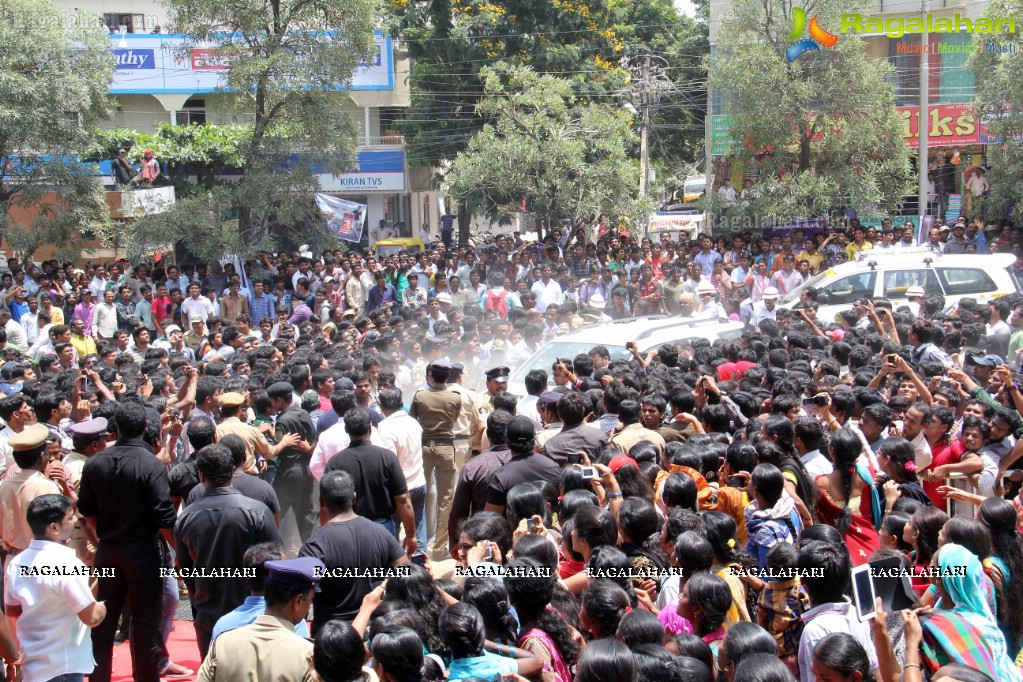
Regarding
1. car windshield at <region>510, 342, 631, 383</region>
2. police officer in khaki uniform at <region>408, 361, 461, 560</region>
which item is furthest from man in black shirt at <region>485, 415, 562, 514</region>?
car windshield at <region>510, 342, 631, 383</region>

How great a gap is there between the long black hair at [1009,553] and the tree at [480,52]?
74.8 feet

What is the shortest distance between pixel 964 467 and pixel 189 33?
52.5ft

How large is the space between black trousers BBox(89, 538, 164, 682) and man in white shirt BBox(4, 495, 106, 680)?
85cm

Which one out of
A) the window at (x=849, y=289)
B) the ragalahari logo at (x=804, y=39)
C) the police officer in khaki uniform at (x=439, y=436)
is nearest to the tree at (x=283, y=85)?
the ragalahari logo at (x=804, y=39)

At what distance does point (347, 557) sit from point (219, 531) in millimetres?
838

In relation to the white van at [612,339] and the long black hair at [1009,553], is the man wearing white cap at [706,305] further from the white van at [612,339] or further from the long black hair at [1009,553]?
the long black hair at [1009,553]

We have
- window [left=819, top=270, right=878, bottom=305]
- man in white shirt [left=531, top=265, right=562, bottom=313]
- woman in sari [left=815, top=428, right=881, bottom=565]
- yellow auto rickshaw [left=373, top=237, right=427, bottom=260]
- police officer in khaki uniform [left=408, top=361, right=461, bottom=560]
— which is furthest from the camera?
yellow auto rickshaw [left=373, top=237, right=427, bottom=260]

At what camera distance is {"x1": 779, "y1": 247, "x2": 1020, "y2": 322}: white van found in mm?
14250

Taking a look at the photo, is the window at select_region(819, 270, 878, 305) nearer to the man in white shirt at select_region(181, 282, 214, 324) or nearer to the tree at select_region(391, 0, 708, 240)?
the man in white shirt at select_region(181, 282, 214, 324)

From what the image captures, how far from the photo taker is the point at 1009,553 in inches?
183

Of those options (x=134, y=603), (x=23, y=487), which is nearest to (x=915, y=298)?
(x=134, y=603)

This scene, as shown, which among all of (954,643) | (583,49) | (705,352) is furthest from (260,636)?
(583,49)

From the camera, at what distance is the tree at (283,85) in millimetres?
18516

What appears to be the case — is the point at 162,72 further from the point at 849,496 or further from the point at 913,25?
the point at 849,496
